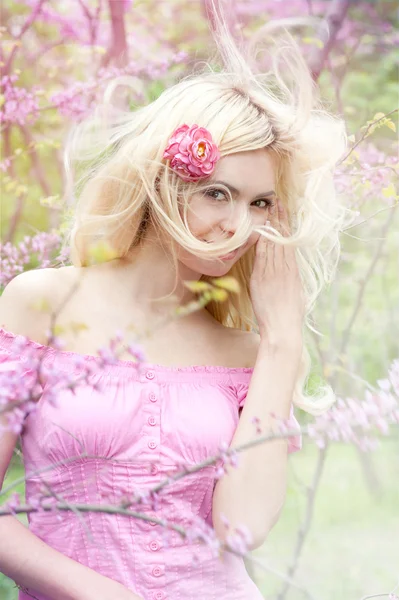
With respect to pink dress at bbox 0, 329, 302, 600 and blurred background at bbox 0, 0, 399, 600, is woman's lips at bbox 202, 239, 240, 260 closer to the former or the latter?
pink dress at bbox 0, 329, 302, 600

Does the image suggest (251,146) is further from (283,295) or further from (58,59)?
(58,59)

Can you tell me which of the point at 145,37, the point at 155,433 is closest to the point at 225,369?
the point at 155,433

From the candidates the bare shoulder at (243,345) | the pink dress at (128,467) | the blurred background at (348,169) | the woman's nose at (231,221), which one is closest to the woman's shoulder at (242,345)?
the bare shoulder at (243,345)

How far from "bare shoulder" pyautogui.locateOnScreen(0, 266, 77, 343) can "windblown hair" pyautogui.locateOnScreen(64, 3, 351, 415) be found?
0.16 meters

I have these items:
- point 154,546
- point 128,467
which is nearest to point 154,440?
point 128,467

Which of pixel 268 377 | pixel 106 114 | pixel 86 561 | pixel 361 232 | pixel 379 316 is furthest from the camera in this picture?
pixel 379 316

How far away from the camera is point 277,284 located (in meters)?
1.49

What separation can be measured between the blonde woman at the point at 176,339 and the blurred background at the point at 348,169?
0.64 metres

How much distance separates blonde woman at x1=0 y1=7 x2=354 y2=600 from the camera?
4.19 ft

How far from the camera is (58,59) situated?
366 centimetres

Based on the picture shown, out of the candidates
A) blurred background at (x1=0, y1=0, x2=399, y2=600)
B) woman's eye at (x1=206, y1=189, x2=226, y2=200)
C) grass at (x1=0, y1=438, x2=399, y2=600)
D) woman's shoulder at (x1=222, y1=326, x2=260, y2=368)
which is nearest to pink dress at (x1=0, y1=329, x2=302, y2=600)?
woman's shoulder at (x1=222, y1=326, x2=260, y2=368)

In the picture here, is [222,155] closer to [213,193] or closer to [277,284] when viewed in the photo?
[213,193]

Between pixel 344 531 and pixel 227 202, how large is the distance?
→ 3.12 meters

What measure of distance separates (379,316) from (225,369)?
2.74 m
